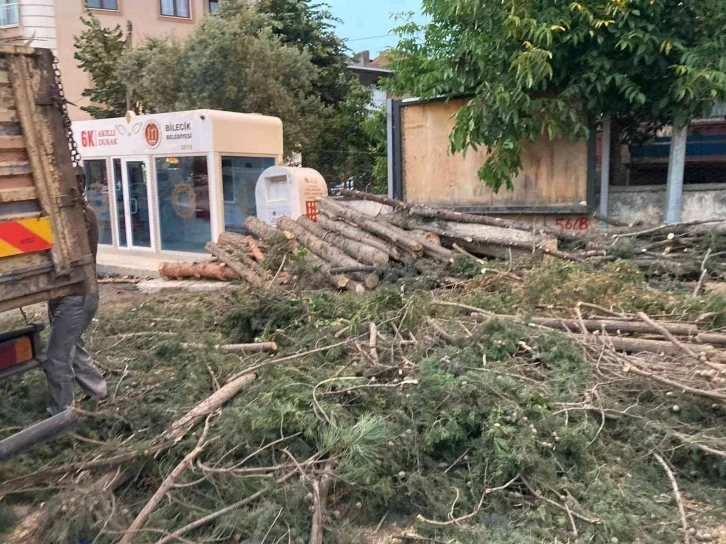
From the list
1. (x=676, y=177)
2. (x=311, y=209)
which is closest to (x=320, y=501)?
(x=676, y=177)

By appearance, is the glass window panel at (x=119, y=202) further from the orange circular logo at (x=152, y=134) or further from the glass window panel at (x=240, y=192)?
the glass window panel at (x=240, y=192)

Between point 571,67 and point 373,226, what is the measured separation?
375cm

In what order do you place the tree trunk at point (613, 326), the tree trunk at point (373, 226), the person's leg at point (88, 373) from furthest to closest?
the tree trunk at point (373, 226) < the tree trunk at point (613, 326) < the person's leg at point (88, 373)

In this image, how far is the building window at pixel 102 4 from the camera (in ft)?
76.3

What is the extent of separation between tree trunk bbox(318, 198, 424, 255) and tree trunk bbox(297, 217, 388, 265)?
32 cm

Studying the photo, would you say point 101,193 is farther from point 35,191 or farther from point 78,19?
point 35,191

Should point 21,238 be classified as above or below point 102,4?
below

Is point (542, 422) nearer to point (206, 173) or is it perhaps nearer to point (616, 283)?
point (616, 283)

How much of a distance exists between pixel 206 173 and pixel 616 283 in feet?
29.8

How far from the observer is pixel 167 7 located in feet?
82.9

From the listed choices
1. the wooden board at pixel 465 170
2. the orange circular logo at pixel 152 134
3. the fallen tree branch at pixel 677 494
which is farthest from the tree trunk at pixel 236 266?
the fallen tree branch at pixel 677 494

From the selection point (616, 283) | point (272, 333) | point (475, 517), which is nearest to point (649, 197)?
point (616, 283)

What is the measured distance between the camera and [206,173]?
1330 centimetres

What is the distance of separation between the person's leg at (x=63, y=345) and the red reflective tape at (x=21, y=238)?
708mm
